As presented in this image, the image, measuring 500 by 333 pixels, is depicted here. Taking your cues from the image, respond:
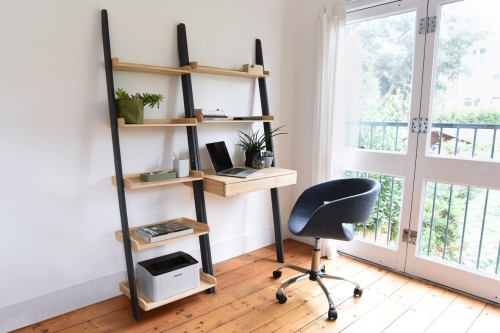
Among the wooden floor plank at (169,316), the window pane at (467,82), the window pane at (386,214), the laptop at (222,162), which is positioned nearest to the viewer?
the wooden floor plank at (169,316)

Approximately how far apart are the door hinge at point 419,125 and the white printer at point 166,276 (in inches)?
74.6

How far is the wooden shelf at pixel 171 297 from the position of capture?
2080mm

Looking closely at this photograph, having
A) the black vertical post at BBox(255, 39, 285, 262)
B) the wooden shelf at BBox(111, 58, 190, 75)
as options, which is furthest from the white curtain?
the wooden shelf at BBox(111, 58, 190, 75)

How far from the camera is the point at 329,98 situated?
9.50ft

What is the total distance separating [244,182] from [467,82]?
1.70m

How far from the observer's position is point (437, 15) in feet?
7.84

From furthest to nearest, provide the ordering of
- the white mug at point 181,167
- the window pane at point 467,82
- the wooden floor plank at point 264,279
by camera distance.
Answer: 1. the wooden floor plank at point 264,279
2. the white mug at point 181,167
3. the window pane at point 467,82

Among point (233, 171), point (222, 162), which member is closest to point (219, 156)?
point (222, 162)

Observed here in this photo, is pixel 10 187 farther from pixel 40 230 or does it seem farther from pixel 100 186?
pixel 100 186

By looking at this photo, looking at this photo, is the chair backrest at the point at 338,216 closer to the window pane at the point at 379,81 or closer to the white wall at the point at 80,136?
the window pane at the point at 379,81

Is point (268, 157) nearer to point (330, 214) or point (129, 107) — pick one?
point (330, 214)

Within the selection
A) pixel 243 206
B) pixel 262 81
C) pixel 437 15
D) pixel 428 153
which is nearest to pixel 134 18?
pixel 262 81

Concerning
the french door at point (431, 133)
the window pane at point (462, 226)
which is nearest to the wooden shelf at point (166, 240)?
the french door at point (431, 133)

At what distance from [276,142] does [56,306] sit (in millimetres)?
2175
